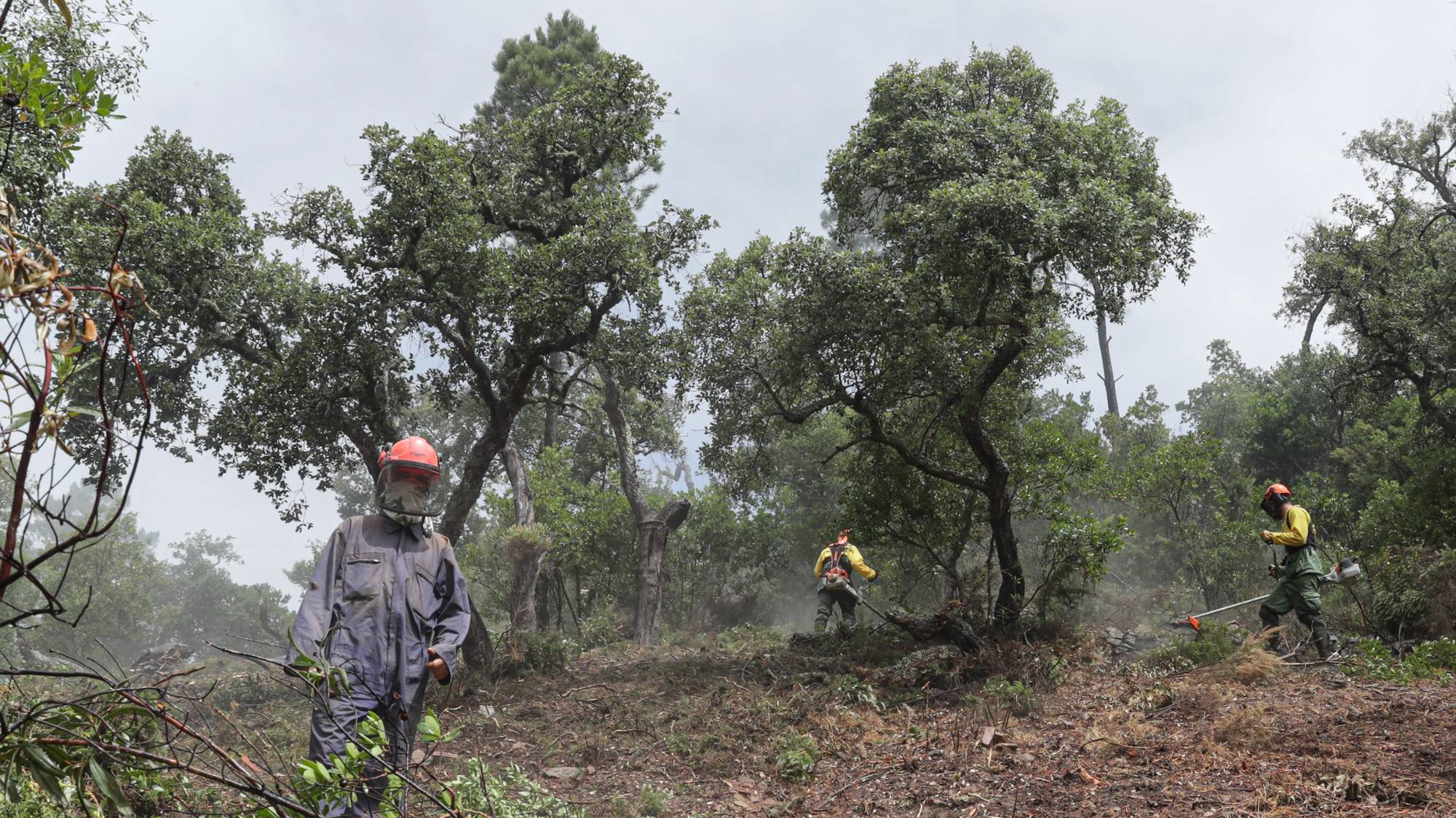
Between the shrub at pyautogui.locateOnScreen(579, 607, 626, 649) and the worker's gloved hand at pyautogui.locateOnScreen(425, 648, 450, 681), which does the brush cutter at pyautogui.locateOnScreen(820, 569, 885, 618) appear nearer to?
the shrub at pyautogui.locateOnScreen(579, 607, 626, 649)

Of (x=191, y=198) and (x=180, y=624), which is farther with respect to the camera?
(x=180, y=624)

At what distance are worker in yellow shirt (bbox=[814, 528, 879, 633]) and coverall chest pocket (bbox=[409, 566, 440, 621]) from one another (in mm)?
8080

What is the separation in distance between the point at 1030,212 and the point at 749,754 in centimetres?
600

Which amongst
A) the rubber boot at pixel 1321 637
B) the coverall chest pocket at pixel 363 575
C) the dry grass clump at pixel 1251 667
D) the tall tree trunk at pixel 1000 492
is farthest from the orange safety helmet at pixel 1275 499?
the coverall chest pocket at pixel 363 575

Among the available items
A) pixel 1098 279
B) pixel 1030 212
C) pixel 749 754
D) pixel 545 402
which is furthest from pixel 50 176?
pixel 1098 279

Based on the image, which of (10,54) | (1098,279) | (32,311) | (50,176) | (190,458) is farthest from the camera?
(190,458)

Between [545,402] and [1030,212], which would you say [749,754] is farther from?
[545,402]

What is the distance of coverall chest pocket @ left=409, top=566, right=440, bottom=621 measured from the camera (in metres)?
4.50

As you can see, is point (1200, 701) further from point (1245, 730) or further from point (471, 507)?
point (471, 507)

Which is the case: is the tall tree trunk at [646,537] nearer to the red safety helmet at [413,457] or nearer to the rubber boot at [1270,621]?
the rubber boot at [1270,621]

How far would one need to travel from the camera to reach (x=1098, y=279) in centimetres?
968

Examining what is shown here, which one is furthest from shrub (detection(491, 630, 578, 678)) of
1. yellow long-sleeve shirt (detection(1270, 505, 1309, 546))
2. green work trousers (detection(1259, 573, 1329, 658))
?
yellow long-sleeve shirt (detection(1270, 505, 1309, 546))

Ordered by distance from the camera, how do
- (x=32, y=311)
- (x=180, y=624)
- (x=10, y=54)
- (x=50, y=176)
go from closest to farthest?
(x=32, y=311)
(x=10, y=54)
(x=50, y=176)
(x=180, y=624)

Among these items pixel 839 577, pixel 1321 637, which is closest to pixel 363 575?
pixel 1321 637
